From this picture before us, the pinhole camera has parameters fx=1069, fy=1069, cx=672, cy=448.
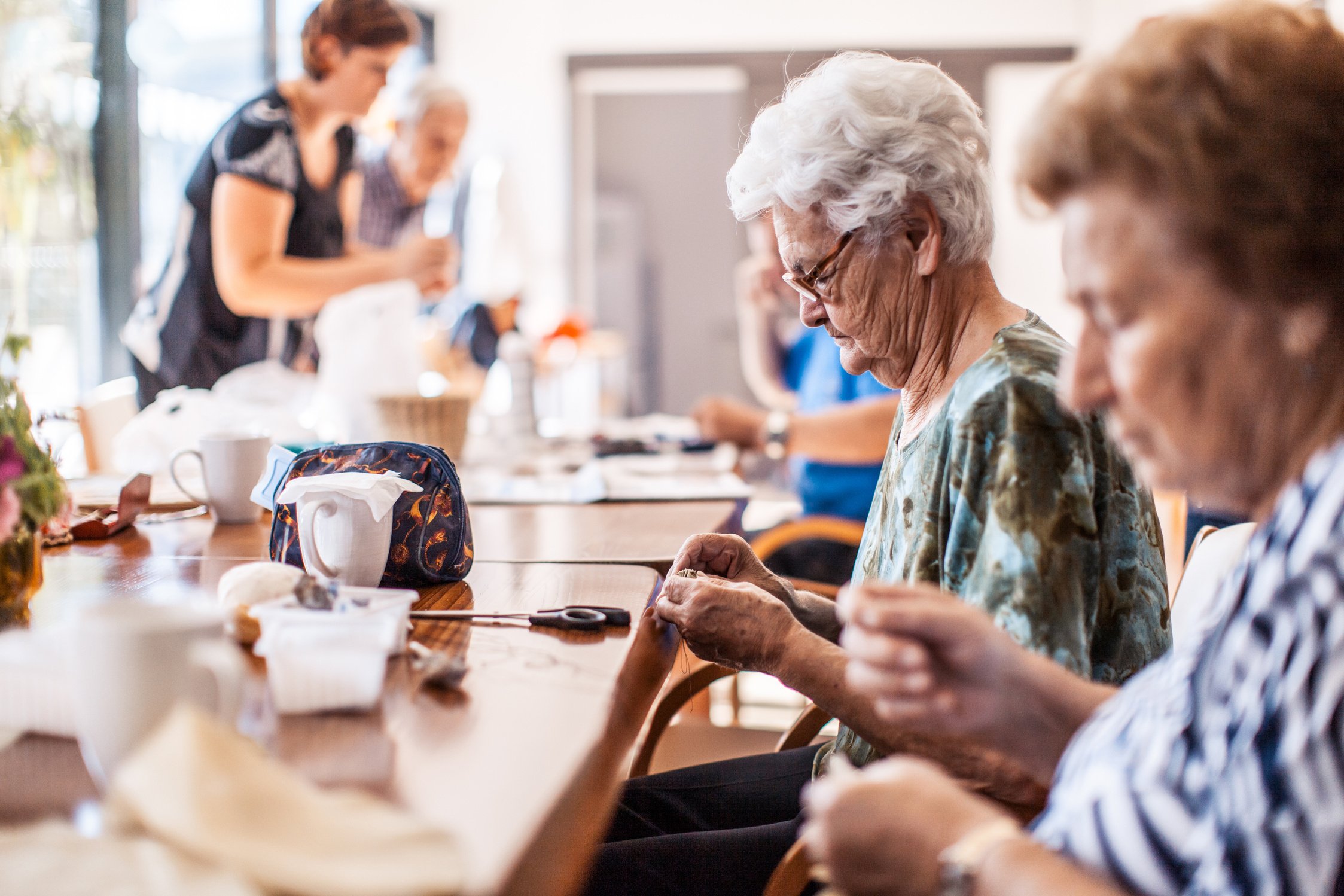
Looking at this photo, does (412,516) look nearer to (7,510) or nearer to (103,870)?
(7,510)

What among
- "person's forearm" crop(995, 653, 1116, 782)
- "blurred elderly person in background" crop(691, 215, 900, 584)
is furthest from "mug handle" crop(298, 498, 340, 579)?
"blurred elderly person in background" crop(691, 215, 900, 584)

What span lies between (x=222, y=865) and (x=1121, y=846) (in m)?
0.49

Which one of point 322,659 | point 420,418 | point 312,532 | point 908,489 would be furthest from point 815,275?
point 420,418

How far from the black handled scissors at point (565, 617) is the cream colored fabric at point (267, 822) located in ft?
1.43

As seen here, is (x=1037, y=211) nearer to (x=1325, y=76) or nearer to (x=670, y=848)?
(x=1325, y=76)

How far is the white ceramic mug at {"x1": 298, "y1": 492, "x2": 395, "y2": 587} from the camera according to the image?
1.08 m

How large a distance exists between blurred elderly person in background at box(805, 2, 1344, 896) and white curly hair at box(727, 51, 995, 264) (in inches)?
20.8

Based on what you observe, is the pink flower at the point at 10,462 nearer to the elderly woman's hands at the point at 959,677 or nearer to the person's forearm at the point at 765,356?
the elderly woman's hands at the point at 959,677

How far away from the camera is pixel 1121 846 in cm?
61

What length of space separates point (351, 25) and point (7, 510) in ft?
6.13

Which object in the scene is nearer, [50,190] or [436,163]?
[50,190]

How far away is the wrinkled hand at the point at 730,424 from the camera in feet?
9.24

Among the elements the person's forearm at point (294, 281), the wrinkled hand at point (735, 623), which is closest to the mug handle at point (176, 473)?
the person's forearm at point (294, 281)

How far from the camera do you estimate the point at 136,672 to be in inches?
24.8
